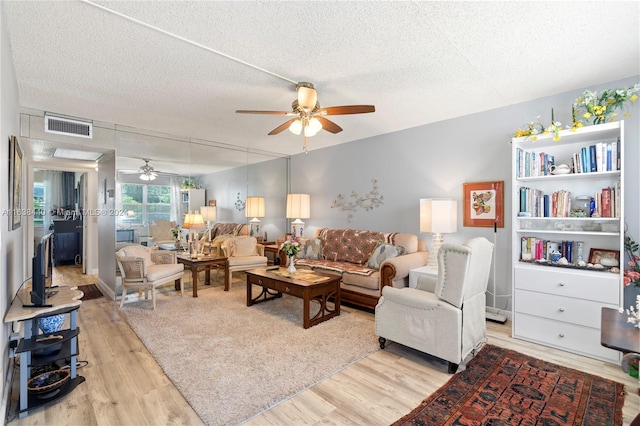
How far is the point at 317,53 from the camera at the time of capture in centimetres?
242

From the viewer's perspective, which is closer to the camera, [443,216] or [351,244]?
[443,216]

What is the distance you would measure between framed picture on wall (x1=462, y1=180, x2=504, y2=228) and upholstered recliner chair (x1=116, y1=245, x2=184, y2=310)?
4.22 m

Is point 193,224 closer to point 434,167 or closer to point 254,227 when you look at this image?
point 254,227

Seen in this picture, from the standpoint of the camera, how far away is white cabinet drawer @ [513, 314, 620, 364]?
2615 mm

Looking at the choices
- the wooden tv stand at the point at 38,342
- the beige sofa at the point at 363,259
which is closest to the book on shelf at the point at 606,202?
the beige sofa at the point at 363,259

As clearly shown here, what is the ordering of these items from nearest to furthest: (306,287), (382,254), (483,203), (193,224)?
(306,287)
(483,203)
(382,254)
(193,224)

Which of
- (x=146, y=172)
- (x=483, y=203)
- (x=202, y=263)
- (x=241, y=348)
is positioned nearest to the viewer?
(x=241, y=348)

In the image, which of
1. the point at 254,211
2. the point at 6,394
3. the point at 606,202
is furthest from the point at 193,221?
the point at 606,202

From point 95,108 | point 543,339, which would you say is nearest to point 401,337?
point 543,339

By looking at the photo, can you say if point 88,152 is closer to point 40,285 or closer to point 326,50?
point 40,285

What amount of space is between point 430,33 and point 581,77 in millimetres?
1858

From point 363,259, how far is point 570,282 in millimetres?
2472

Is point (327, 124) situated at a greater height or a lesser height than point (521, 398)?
greater

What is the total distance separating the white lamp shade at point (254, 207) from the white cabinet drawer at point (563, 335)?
4.65 metres
